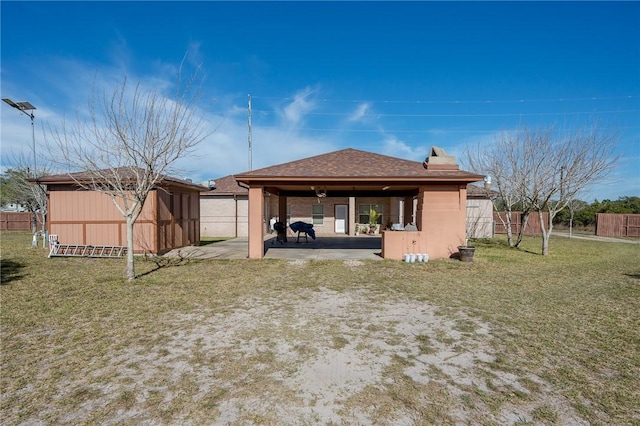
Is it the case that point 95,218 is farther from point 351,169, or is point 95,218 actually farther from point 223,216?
point 351,169

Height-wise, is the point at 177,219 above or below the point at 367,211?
below

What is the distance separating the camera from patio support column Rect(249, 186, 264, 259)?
35.8ft

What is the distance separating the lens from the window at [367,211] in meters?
21.9

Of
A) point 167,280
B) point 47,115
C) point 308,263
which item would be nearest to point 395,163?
point 308,263

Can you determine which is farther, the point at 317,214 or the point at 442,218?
the point at 317,214

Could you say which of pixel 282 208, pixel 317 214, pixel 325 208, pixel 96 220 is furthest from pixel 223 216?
pixel 96 220

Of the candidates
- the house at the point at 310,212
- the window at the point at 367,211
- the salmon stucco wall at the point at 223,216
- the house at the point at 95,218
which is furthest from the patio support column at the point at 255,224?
the window at the point at 367,211

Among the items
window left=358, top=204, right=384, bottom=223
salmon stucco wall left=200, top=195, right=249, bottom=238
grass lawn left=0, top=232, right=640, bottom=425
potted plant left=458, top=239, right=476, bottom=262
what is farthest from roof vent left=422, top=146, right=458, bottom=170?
salmon stucco wall left=200, top=195, right=249, bottom=238

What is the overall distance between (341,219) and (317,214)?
1696 mm

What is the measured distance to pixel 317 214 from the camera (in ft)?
71.3

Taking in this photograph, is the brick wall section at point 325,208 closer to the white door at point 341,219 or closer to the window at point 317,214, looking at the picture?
the window at point 317,214

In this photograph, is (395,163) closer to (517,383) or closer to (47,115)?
(517,383)

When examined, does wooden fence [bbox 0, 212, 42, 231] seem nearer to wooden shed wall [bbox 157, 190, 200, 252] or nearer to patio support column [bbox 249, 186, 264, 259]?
wooden shed wall [bbox 157, 190, 200, 252]

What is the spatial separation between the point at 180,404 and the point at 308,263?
7397 millimetres
